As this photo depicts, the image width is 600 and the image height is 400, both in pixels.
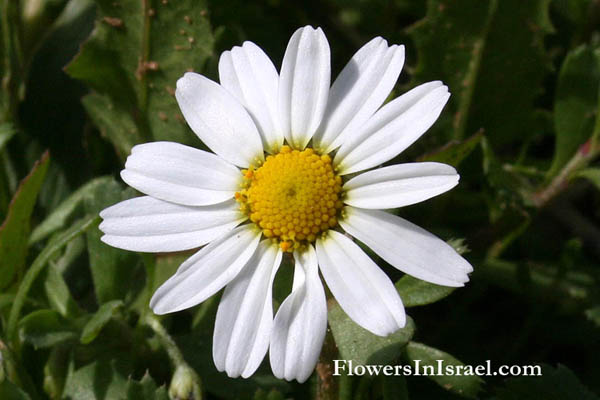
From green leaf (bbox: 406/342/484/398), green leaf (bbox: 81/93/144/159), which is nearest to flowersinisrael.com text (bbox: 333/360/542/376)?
green leaf (bbox: 406/342/484/398)

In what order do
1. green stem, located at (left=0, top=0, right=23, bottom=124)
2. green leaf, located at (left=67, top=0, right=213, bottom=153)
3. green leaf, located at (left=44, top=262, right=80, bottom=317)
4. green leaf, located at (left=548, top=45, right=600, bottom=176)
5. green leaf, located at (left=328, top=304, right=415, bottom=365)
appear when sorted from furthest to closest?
green stem, located at (left=0, top=0, right=23, bottom=124) < green leaf, located at (left=548, top=45, right=600, bottom=176) < green leaf, located at (left=67, top=0, right=213, bottom=153) < green leaf, located at (left=44, top=262, right=80, bottom=317) < green leaf, located at (left=328, top=304, right=415, bottom=365)

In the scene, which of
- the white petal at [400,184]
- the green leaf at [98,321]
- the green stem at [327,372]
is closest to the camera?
the white petal at [400,184]

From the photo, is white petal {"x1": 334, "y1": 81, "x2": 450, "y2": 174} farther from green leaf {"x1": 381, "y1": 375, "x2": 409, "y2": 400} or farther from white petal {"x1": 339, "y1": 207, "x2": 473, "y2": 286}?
green leaf {"x1": 381, "y1": 375, "x2": 409, "y2": 400}

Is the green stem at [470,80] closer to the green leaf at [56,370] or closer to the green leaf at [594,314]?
the green leaf at [594,314]

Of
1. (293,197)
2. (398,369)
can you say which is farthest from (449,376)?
(293,197)

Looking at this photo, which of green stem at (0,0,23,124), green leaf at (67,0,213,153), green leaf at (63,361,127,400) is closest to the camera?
green leaf at (63,361,127,400)

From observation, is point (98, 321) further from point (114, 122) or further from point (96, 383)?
point (114, 122)

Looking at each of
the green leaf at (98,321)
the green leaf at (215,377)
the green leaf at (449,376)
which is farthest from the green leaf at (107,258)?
the green leaf at (449,376)
